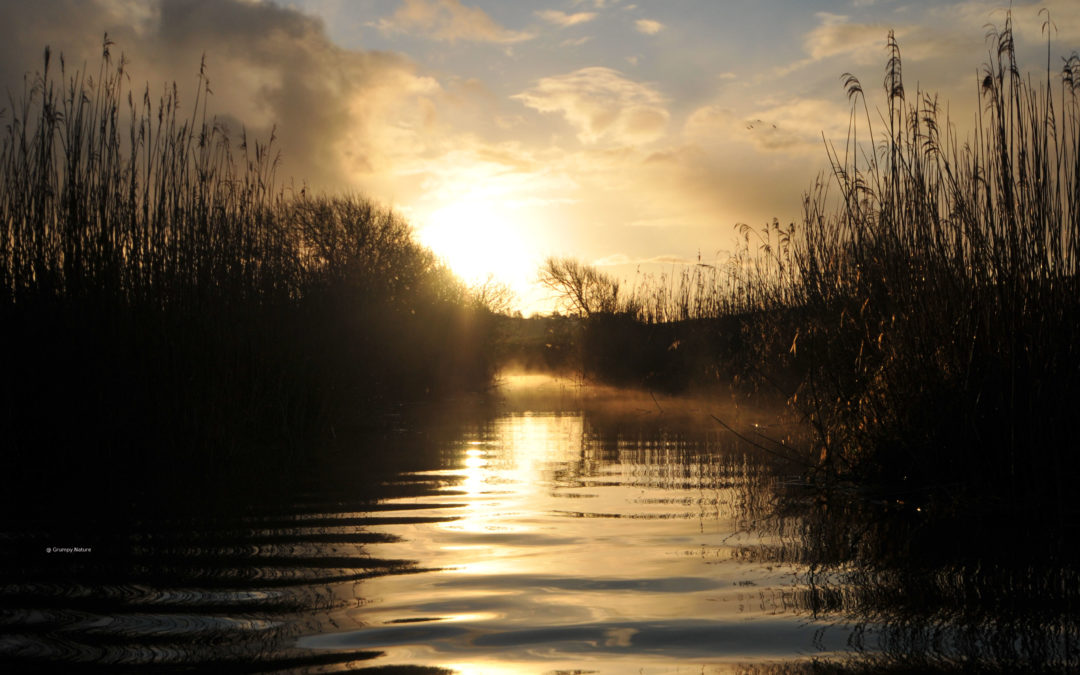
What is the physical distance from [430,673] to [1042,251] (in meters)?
3.62

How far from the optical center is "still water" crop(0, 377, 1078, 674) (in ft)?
7.10

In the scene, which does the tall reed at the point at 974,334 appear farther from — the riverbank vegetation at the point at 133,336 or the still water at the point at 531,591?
the riverbank vegetation at the point at 133,336

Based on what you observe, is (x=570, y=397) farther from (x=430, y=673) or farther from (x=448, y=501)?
(x=430, y=673)

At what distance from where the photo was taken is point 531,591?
280cm

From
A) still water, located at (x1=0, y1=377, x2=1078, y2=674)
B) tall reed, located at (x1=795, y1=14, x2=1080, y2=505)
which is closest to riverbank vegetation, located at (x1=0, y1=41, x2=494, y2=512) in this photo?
still water, located at (x1=0, y1=377, x2=1078, y2=674)

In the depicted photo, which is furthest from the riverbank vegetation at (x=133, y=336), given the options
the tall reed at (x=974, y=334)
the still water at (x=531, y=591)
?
the tall reed at (x=974, y=334)

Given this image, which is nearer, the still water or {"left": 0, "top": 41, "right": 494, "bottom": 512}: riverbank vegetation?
the still water

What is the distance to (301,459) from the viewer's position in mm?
6574

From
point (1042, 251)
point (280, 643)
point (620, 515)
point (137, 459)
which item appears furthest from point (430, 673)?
point (137, 459)

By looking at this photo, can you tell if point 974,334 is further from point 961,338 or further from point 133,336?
point 133,336

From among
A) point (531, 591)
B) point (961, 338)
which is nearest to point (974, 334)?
point (961, 338)

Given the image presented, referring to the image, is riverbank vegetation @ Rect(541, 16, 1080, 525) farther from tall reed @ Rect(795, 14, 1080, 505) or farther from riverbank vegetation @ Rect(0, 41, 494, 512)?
riverbank vegetation @ Rect(0, 41, 494, 512)

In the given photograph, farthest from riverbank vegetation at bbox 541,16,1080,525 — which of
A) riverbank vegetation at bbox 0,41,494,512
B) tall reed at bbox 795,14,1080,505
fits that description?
riverbank vegetation at bbox 0,41,494,512

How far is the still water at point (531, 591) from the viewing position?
7.10ft
